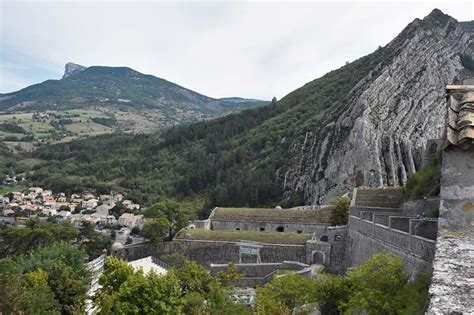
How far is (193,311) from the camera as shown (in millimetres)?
23141

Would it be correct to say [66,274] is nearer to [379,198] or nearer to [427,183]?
[379,198]

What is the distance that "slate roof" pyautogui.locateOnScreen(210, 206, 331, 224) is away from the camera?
44875 millimetres

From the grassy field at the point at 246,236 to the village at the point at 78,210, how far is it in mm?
29278

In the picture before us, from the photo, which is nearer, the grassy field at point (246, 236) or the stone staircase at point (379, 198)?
the stone staircase at point (379, 198)

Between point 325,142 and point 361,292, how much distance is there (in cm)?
6729

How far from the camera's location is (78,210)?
342ft

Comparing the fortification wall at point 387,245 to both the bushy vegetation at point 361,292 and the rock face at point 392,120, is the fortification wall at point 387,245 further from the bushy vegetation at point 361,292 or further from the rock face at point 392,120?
the rock face at point 392,120

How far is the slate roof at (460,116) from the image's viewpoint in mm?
9602

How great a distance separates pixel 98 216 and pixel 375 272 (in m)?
84.6

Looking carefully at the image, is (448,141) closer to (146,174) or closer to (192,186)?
(192,186)

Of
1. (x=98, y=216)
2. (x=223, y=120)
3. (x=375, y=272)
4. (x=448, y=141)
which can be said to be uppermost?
(x=223, y=120)

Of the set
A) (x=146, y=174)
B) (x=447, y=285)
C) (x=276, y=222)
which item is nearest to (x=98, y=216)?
(x=146, y=174)

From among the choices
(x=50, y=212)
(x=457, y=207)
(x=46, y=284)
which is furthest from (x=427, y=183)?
(x=50, y=212)

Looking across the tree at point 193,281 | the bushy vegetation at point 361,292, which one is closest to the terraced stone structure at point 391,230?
the bushy vegetation at point 361,292
